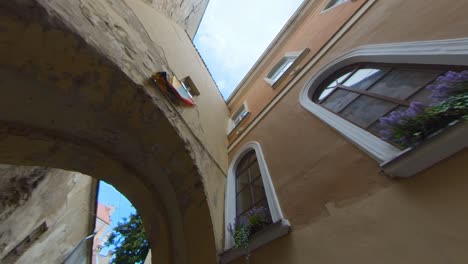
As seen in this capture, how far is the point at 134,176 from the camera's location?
140 inches

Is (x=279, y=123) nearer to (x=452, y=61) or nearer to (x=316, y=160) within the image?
(x=316, y=160)

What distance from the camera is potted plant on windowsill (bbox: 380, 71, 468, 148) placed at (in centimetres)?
151

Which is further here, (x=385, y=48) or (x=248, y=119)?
(x=248, y=119)

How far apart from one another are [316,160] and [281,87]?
261cm

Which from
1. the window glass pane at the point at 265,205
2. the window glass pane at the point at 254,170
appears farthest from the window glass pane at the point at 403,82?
the window glass pane at the point at 254,170

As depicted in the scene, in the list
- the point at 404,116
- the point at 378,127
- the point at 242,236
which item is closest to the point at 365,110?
the point at 378,127

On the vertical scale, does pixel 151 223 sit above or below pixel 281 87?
below

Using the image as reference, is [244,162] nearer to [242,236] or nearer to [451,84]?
[242,236]

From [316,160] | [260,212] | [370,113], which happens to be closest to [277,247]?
[260,212]

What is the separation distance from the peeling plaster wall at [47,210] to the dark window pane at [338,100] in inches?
232

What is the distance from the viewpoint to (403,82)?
247 cm

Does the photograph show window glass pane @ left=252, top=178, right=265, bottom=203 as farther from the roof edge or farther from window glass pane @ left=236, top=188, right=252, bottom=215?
the roof edge

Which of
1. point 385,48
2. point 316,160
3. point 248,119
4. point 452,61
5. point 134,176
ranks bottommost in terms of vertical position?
point 316,160

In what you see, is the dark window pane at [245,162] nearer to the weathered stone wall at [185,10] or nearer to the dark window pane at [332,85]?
the dark window pane at [332,85]
